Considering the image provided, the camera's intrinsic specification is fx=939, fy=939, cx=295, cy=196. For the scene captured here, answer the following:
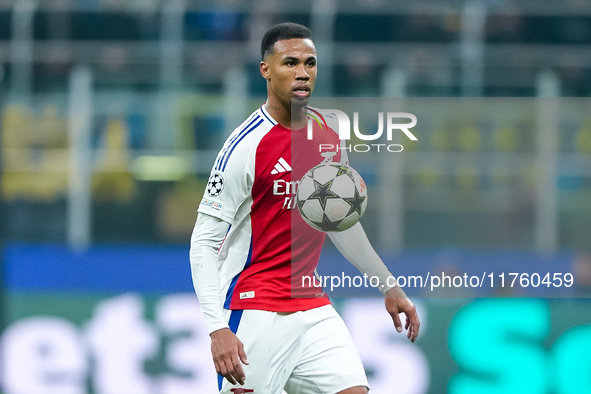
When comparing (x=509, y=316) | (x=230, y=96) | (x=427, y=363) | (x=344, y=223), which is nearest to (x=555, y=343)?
(x=509, y=316)

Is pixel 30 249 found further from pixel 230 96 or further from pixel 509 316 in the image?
pixel 509 316

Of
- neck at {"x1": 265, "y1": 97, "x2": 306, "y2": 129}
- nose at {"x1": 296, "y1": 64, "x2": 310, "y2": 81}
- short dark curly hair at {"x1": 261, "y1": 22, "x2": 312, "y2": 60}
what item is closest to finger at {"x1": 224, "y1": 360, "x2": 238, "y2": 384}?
neck at {"x1": 265, "y1": 97, "x2": 306, "y2": 129}

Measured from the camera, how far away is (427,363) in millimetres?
6113

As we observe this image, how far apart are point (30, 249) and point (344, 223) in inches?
217

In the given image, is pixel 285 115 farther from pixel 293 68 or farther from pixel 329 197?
pixel 329 197

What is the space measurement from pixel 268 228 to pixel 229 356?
561mm

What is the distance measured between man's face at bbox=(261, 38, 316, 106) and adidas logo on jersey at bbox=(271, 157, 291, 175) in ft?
0.76

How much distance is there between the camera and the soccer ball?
352 cm

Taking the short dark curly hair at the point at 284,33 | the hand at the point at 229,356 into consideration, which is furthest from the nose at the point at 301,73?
the hand at the point at 229,356

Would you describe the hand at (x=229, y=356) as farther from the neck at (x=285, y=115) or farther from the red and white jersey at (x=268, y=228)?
the neck at (x=285, y=115)

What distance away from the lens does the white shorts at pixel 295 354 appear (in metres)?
3.39

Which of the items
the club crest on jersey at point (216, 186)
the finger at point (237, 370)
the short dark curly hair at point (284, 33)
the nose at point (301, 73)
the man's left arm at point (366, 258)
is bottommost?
the finger at point (237, 370)

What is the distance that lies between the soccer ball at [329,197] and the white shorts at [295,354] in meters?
0.36

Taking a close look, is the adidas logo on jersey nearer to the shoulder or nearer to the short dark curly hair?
the shoulder
